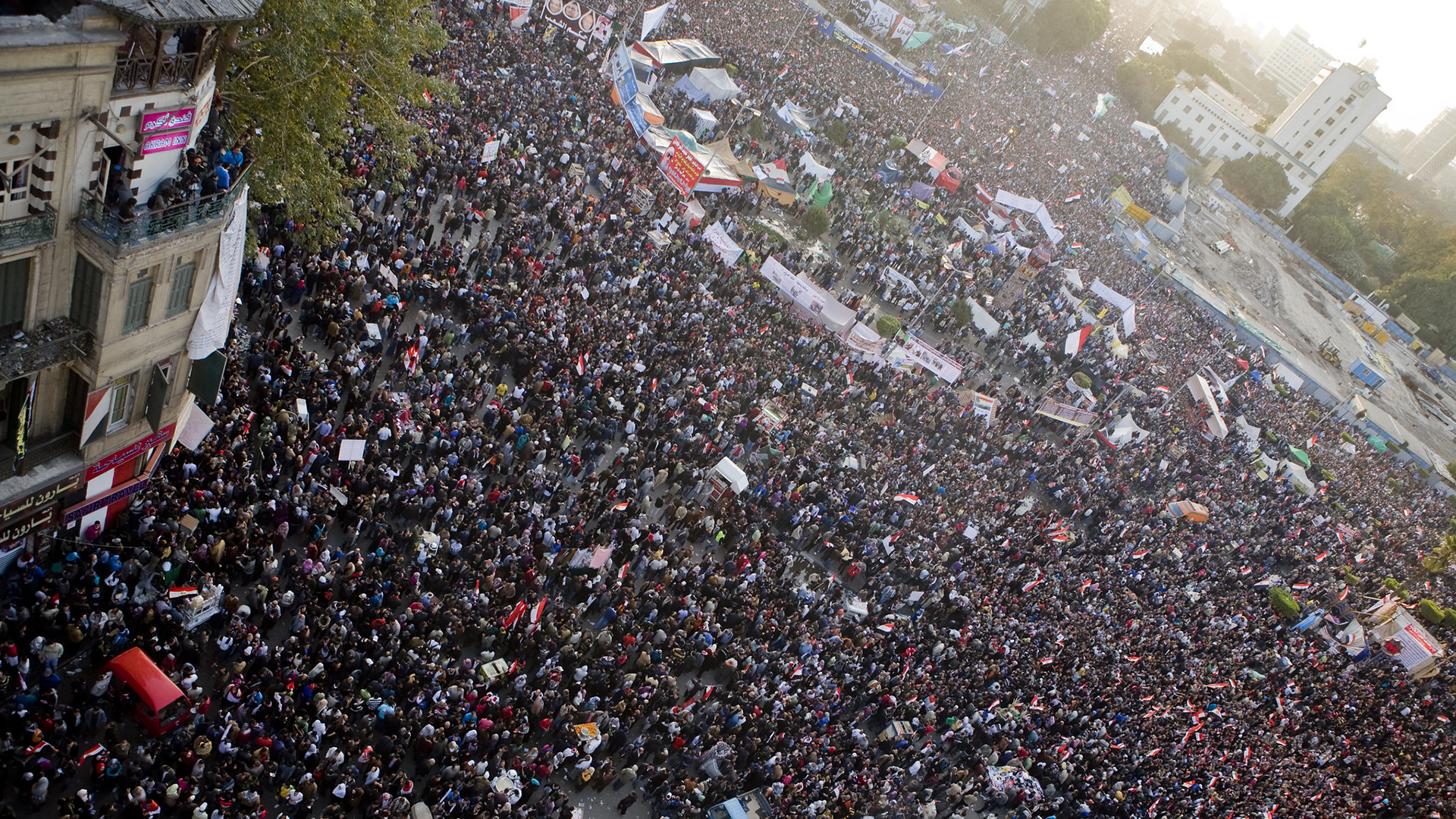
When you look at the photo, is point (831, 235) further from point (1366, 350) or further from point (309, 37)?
point (1366, 350)

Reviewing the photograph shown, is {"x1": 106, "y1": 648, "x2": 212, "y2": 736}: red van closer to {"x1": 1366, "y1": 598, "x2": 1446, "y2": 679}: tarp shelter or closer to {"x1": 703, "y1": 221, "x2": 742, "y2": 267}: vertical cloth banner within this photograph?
{"x1": 703, "y1": 221, "x2": 742, "y2": 267}: vertical cloth banner

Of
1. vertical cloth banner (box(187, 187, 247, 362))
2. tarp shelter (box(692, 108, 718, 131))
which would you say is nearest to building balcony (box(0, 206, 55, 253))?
vertical cloth banner (box(187, 187, 247, 362))

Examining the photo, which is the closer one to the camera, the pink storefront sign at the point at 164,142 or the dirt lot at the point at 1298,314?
the pink storefront sign at the point at 164,142

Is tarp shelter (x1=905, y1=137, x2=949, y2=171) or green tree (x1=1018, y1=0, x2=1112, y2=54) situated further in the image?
green tree (x1=1018, y1=0, x2=1112, y2=54)

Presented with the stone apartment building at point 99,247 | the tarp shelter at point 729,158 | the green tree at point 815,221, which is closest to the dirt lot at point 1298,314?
the green tree at point 815,221

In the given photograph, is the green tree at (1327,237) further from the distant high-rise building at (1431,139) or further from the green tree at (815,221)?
the distant high-rise building at (1431,139)
